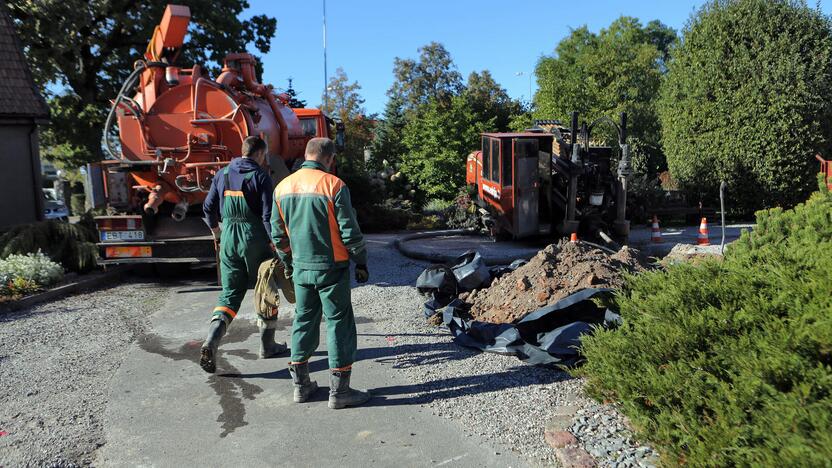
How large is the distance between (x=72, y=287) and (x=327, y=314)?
5.86 metres

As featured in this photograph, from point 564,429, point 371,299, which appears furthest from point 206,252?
point 564,429

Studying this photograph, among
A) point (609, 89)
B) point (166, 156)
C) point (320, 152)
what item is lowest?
point (320, 152)

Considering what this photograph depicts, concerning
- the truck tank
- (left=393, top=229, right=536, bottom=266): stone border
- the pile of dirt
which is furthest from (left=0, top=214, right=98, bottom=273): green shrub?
the pile of dirt

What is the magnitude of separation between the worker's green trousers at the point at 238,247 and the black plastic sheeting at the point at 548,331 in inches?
78.7

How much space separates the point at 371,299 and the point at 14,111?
935 cm

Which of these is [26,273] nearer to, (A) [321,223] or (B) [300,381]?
(B) [300,381]

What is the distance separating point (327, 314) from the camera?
428 cm

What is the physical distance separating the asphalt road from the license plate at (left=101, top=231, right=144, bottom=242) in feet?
10.6

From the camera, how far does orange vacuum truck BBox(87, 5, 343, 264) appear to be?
8352 millimetres

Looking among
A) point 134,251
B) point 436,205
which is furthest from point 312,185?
point 436,205

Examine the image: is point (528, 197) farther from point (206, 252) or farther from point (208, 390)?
point (208, 390)

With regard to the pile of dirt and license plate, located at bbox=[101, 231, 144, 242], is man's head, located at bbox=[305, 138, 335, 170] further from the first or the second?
license plate, located at bbox=[101, 231, 144, 242]

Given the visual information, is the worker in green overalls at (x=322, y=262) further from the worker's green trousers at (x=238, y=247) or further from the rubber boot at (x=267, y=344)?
the rubber boot at (x=267, y=344)

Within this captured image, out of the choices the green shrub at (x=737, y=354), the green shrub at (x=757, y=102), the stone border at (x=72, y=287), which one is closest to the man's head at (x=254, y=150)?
the green shrub at (x=737, y=354)
